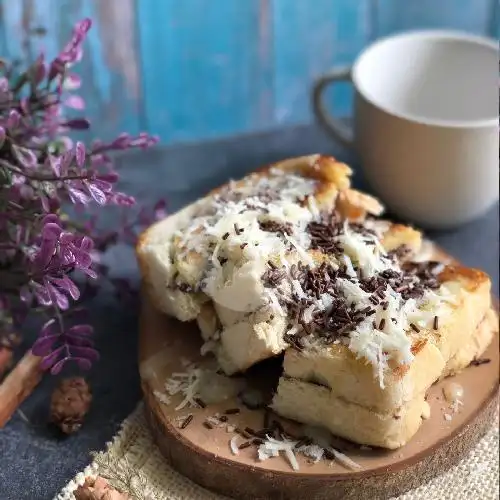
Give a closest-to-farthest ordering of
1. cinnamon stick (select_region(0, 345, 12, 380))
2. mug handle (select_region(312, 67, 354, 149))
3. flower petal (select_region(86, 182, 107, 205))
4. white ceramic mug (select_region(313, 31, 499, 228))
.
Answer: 1. flower petal (select_region(86, 182, 107, 205))
2. cinnamon stick (select_region(0, 345, 12, 380))
3. white ceramic mug (select_region(313, 31, 499, 228))
4. mug handle (select_region(312, 67, 354, 149))

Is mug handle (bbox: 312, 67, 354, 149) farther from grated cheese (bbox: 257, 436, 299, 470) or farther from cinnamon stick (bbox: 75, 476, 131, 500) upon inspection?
cinnamon stick (bbox: 75, 476, 131, 500)

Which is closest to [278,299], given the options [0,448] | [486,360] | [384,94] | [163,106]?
[486,360]

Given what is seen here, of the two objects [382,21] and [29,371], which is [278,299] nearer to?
[29,371]

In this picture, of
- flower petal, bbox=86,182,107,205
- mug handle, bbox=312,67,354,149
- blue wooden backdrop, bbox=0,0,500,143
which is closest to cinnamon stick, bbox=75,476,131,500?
flower petal, bbox=86,182,107,205

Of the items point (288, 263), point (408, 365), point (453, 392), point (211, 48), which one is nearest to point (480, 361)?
point (453, 392)

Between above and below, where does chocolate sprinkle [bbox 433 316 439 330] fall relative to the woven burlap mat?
above

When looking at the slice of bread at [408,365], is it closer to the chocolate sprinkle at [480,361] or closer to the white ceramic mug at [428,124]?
the chocolate sprinkle at [480,361]

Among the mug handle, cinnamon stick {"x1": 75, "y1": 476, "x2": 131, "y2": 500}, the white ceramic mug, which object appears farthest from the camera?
the mug handle
